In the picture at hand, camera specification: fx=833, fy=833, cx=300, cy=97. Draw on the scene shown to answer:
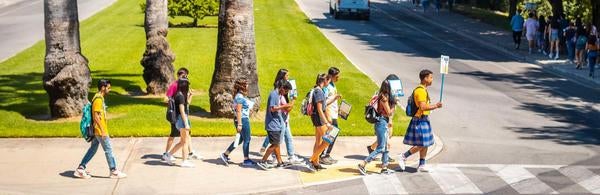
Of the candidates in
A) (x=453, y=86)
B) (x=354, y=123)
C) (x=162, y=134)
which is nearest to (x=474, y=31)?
(x=453, y=86)

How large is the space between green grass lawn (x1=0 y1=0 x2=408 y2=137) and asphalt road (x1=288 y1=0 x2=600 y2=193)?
4.61 ft

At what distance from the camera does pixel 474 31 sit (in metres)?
44.7

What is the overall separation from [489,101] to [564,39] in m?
13.0

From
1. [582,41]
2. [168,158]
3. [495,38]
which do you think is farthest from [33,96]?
[495,38]

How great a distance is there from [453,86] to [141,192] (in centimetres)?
1441

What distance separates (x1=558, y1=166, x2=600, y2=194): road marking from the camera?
45.0 ft

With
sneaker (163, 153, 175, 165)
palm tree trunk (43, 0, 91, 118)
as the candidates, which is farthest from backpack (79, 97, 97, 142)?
palm tree trunk (43, 0, 91, 118)

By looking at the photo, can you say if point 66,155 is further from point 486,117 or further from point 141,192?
point 486,117

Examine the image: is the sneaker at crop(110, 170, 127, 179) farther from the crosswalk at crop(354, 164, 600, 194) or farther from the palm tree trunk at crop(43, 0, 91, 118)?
the palm tree trunk at crop(43, 0, 91, 118)

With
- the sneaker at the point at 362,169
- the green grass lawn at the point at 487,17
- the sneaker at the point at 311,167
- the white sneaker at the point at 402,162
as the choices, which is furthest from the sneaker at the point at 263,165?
the green grass lawn at the point at 487,17

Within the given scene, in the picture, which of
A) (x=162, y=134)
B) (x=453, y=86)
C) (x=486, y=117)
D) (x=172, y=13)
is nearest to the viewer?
(x=162, y=134)

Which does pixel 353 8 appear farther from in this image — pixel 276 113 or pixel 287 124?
pixel 276 113

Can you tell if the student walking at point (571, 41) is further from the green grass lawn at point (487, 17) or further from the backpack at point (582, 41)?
the green grass lawn at point (487, 17)

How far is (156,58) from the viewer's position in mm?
22250
